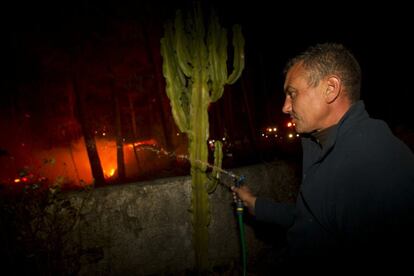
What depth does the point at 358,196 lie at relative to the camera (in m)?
1.37

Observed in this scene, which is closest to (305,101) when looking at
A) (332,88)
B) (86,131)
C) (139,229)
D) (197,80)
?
(332,88)

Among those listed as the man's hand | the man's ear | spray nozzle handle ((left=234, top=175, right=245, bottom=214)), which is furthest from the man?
spray nozzle handle ((left=234, top=175, right=245, bottom=214))

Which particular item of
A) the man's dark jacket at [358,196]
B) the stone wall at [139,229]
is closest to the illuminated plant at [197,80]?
the stone wall at [139,229]

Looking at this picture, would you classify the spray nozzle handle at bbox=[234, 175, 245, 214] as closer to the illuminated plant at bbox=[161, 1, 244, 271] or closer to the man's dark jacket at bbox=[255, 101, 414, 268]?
the illuminated plant at bbox=[161, 1, 244, 271]

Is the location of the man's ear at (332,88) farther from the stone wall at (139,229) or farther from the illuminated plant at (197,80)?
the stone wall at (139,229)

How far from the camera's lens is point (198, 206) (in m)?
3.78

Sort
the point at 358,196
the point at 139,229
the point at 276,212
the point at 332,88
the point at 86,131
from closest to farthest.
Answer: the point at 358,196
the point at 332,88
the point at 276,212
the point at 139,229
the point at 86,131

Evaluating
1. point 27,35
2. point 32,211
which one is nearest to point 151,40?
point 27,35

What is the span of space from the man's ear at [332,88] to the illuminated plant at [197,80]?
208 cm

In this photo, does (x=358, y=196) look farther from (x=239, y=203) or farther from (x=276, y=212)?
(x=239, y=203)

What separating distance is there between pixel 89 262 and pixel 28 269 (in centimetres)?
86

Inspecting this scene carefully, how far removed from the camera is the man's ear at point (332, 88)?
1.73 meters

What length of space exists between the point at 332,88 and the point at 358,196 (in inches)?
32.5

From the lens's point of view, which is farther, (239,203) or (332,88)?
(239,203)
